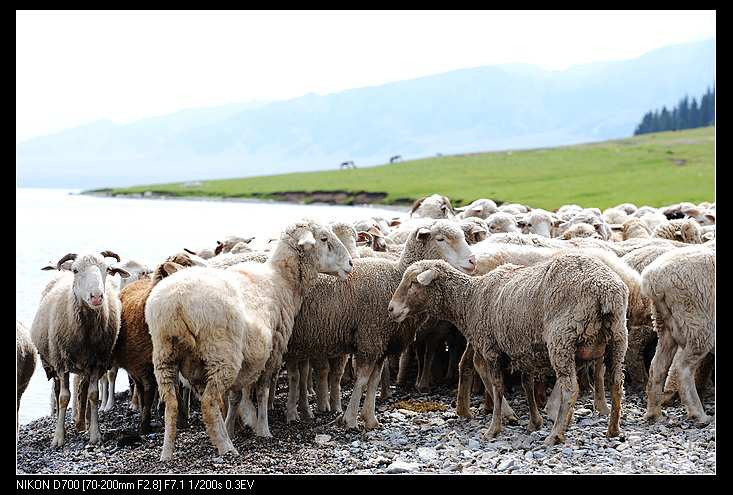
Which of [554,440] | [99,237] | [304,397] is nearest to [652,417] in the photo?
[554,440]

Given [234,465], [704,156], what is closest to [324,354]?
[234,465]

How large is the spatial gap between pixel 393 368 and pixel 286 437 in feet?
11.7

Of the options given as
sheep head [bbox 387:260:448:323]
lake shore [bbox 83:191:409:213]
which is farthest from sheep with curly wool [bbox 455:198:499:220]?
lake shore [bbox 83:191:409:213]

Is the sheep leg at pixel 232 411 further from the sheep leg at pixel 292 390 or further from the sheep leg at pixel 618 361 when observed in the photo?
the sheep leg at pixel 618 361

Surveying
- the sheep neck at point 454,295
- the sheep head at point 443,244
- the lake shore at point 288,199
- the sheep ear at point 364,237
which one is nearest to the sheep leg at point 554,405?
the sheep neck at point 454,295

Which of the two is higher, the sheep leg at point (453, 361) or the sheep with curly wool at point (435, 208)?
the sheep with curly wool at point (435, 208)

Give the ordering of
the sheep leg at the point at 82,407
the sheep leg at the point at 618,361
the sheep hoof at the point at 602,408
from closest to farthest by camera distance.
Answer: the sheep leg at the point at 618,361 < the sheep hoof at the point at 602,408 < the sheep leg at the point at 82,407

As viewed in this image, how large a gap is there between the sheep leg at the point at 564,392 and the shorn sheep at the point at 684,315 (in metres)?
1.31

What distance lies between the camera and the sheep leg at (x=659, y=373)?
9008 mm

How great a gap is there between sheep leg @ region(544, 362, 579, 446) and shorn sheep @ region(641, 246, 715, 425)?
4.30 feet

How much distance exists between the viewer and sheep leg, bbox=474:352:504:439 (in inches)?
Answer: 344

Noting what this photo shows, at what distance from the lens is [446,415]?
9.74 metres
